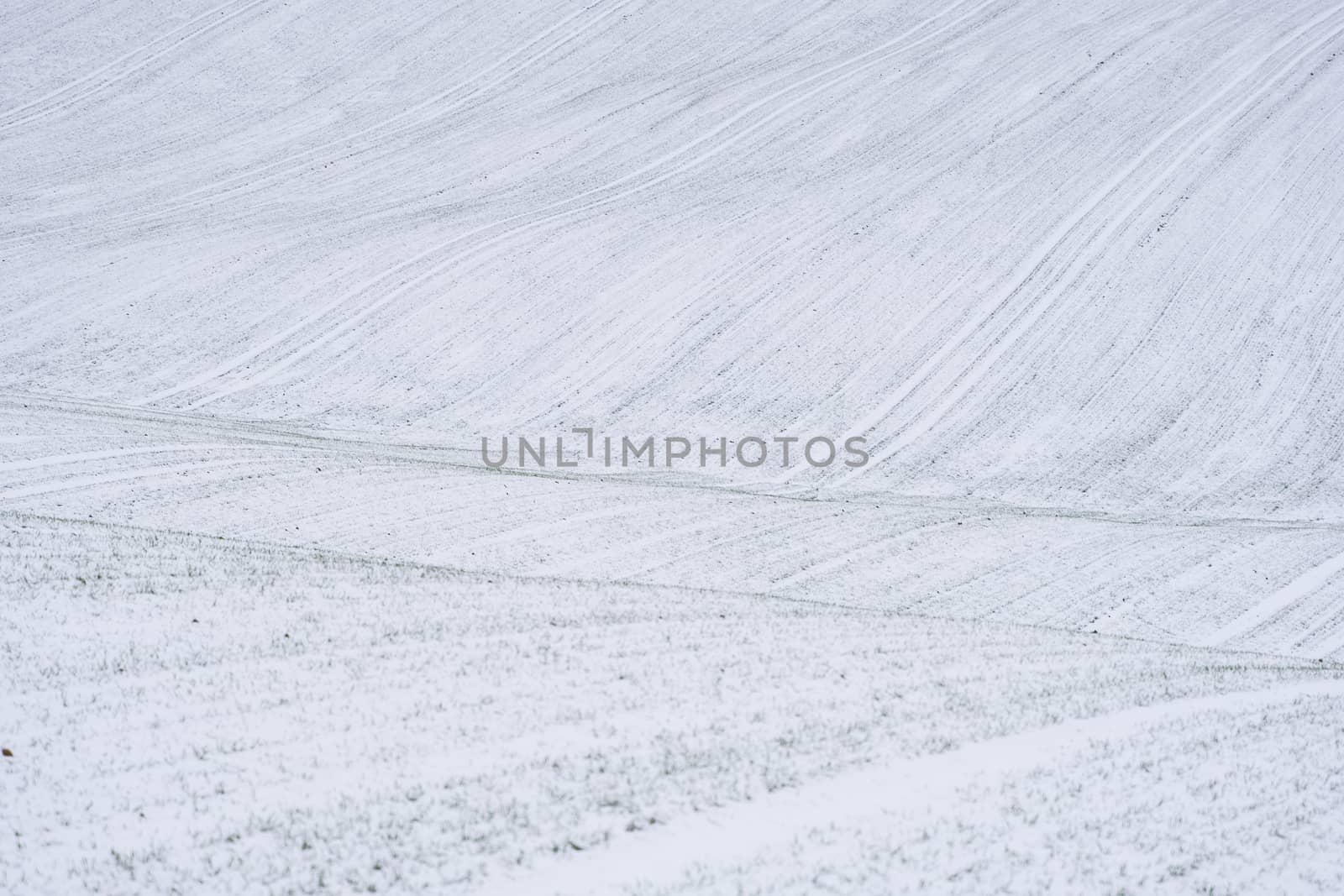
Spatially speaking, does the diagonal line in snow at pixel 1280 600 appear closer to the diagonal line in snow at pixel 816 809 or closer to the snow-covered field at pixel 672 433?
the snow-covered field at pixel 672 433

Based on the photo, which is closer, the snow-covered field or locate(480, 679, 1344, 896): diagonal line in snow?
locate(480, 679, 1344, 896): diagonal line in snow

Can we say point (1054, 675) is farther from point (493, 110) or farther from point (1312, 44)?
point (1312, 44)

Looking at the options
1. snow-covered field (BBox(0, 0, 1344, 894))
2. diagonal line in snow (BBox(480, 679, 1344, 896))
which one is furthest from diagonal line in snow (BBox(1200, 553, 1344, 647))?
diagonal line in snow (BBox(480, 679, 1344, 896))

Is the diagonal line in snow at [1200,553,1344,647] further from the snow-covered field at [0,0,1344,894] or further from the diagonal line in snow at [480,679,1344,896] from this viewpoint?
the diagonal line in snow at [480,679,1344,896]

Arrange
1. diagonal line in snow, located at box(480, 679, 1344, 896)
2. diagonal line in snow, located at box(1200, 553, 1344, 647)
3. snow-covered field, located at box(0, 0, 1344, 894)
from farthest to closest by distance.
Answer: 1. diagonal line in snow, located at box(1200, 553, 1344, 647)
2. snow-covered field, located at box(0, 0, 1344, 894)
3. diagonal line in snow, located at box(480, 679, 1344, 896)

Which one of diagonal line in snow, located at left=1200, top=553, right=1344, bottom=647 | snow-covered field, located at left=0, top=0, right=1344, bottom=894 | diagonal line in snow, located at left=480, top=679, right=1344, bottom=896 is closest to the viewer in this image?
diagonal line in snow, located at left=480, top=679, right=1344, bottom=896

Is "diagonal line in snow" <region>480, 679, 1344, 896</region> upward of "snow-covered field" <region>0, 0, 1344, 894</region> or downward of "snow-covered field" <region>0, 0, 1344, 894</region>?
Result: downward

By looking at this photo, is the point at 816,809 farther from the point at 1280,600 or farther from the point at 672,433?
the point at 672,433

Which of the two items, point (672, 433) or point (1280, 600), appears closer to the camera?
point (1280, 600)

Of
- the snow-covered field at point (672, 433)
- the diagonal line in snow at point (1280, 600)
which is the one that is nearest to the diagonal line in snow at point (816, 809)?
the snow-covered field at point (672, 433)

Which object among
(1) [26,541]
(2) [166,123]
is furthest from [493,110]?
(1) [26,541]

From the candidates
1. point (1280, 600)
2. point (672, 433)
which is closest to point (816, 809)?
point (1280, 600)
